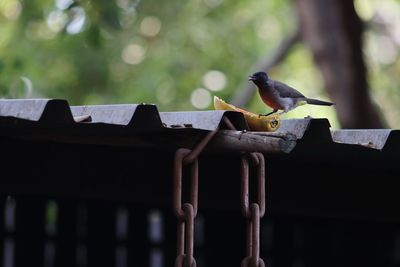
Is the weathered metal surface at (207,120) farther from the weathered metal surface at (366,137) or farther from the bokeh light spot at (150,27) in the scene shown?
the bokeh light spot at (150,27)

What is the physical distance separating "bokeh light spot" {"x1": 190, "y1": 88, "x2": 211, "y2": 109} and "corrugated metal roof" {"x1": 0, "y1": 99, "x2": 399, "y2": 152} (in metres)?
11.0

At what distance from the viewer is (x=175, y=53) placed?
Answer: 1559 cm

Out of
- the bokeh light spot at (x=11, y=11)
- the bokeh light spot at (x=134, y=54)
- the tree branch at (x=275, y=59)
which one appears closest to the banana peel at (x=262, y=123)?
the tree branch at (x=275, y=59)

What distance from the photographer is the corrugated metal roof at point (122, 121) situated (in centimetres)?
310

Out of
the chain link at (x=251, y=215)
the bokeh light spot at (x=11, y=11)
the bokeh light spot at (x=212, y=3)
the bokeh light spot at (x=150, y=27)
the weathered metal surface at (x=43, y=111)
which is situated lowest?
the chain link at (x=251, y=215)

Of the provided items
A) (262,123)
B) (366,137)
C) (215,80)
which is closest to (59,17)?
(215,80)

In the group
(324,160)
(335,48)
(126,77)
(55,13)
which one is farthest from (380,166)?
(126,77)

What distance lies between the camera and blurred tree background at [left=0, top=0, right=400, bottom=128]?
1323cm

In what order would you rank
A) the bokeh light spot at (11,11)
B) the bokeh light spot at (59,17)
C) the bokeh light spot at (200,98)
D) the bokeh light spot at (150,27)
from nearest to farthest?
the bokeh light spot at (59,17), the bokeh light spot at (200,98), the bokeh light spot at (11,11), the bokeh light spot at (150,27)

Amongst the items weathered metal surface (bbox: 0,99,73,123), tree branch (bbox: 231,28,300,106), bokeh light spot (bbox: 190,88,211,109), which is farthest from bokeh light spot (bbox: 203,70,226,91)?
weathered metal surface (bbox: 0,99,73,123)

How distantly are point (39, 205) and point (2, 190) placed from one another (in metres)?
2.20

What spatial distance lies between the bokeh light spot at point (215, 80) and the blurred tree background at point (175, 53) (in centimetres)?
2

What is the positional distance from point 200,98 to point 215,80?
1420 mm

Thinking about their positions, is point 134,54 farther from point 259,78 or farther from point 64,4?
point 259,78
